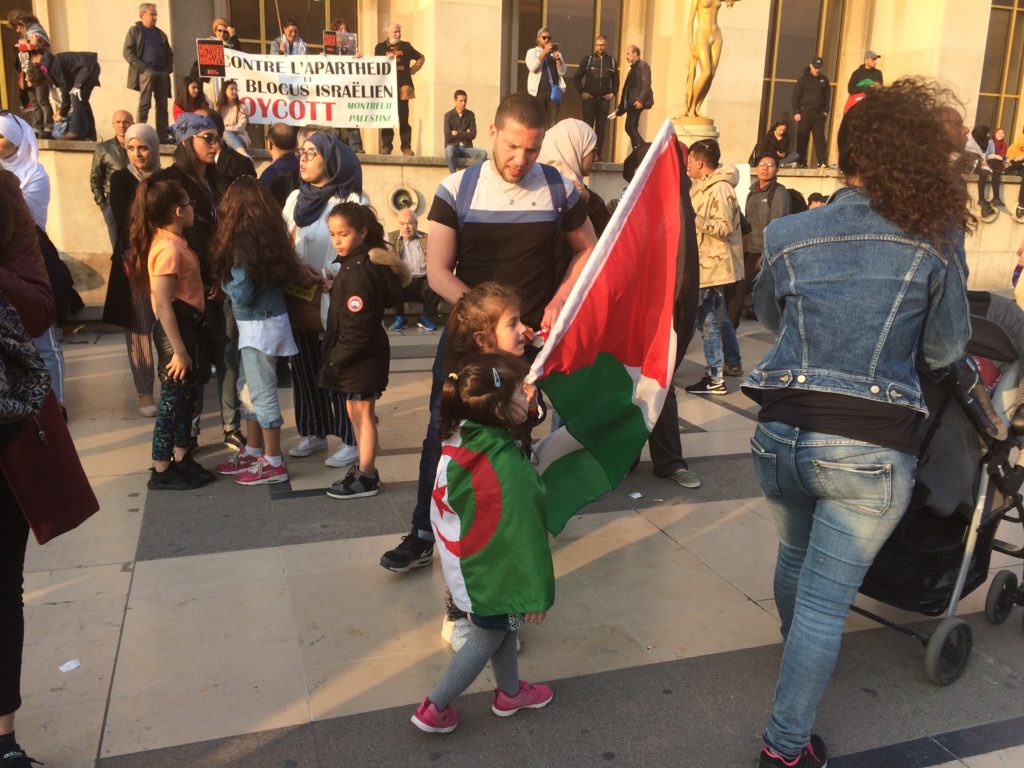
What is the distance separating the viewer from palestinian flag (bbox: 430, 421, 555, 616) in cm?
261

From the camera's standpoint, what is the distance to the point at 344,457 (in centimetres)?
540

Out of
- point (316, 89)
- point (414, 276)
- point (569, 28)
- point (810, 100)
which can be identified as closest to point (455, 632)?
point (414, 276)

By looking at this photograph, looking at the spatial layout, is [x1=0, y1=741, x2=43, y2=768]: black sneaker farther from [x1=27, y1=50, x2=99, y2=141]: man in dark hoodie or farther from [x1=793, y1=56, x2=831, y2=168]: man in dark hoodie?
[x1=793, y1=56, x2=831, y2=168]: man in dark hoodie

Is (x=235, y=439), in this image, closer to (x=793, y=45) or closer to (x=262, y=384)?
(x=262, y=384)

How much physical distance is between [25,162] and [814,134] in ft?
52.1

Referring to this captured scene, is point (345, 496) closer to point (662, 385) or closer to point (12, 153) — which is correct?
point (662, 385)

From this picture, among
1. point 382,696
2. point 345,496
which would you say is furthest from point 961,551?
point 345,496

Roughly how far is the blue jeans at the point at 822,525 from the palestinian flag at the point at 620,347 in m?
0.58

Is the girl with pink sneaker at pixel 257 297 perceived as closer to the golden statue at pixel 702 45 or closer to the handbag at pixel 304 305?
the handbag at pixel 304 305

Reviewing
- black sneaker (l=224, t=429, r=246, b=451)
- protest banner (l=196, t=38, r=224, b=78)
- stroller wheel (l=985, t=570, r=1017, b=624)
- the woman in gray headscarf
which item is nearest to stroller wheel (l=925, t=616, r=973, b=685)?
stroller wheel (l=985, t=570, r=1017, b=624)

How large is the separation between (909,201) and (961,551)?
1.47 m

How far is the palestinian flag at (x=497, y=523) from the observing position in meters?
2.61

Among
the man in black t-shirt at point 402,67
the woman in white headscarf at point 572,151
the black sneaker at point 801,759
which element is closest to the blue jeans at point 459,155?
the man in black t-shirt at point 402,67

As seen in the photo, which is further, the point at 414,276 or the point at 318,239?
the point at 414,276
